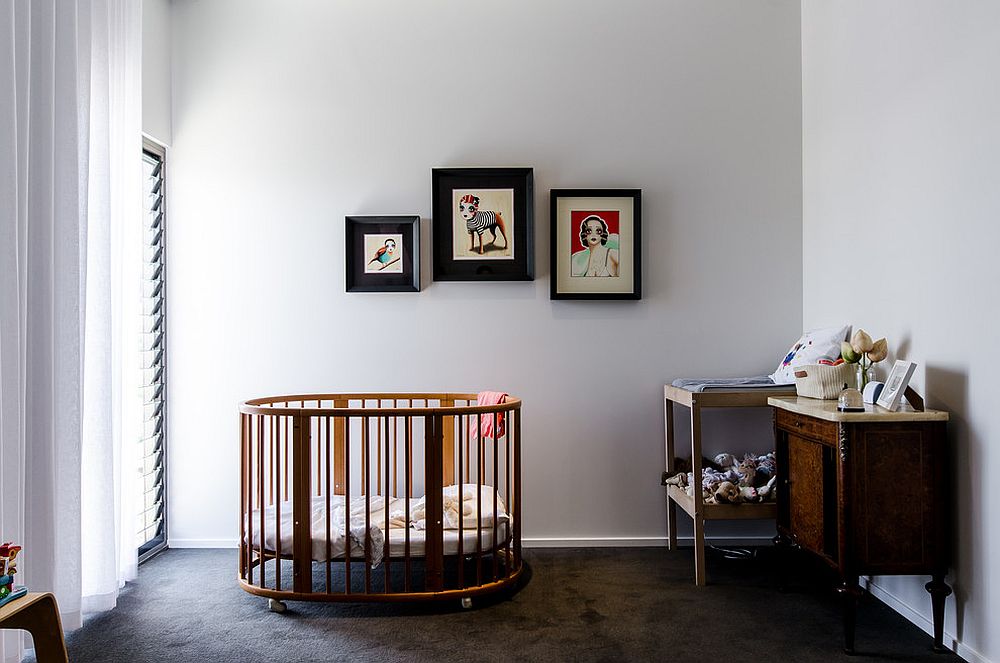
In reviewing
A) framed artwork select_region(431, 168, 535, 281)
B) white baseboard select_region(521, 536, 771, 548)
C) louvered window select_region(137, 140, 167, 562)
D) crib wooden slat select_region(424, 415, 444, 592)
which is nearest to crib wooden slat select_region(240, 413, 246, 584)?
crib wooden slat select_region(424, 415, 444, 592)

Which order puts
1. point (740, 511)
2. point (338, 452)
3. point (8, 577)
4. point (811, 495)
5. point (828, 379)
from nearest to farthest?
point (8, 577) → point (811, 495) → point (828, 379) → point (740, 511) → point (338, 452)

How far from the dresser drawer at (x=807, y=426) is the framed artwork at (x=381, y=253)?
5.69 feet

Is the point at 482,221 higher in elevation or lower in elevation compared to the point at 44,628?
higher

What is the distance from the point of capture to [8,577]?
167cm

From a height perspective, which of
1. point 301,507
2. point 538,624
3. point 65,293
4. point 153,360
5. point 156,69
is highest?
point 156,69

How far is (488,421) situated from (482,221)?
3.37 feet

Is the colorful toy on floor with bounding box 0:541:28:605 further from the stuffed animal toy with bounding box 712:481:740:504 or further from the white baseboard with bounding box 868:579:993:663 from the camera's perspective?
the white baseboard with bounding box 868:579:993:663

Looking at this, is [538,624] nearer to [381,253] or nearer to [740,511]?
[740,511]

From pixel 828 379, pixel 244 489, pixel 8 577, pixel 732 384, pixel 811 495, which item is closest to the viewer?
pixel 8 577

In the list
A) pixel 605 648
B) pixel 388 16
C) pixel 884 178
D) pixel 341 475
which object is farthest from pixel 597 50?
pixel 605 648

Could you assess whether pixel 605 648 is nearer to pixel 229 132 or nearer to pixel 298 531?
pixel 298 531

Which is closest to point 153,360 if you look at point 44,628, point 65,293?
point 65,293

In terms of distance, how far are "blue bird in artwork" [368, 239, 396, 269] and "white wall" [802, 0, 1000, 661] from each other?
198cm

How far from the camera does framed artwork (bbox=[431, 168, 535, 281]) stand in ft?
11.6
